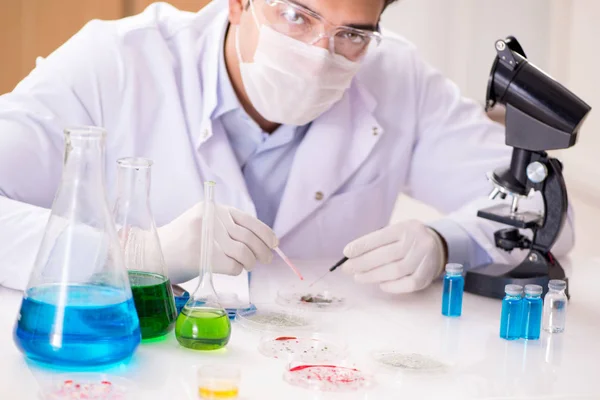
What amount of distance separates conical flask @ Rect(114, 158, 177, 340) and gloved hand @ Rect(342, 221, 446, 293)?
0.52m

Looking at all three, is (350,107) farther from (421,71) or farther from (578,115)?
(578,115)

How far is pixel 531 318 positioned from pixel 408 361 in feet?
0.96

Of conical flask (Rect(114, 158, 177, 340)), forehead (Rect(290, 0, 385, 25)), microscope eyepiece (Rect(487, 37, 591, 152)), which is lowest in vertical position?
conical flask (Rect(114, 158, 177, 340))

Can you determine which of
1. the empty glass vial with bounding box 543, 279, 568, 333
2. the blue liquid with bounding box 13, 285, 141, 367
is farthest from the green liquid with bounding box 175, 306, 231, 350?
the empty glass vial with bounding box 543, 279, 568, 333

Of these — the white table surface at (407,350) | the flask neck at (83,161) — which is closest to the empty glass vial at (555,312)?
the white table surface at (407,350)

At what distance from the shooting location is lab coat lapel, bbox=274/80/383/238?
2182mm

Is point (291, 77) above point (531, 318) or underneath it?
above

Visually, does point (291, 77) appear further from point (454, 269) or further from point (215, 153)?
point (454, 269)

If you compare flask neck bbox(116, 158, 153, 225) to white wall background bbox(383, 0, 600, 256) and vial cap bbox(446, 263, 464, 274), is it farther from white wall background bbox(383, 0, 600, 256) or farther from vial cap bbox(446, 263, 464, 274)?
white wall background bbox(383, 0, 600, 256)

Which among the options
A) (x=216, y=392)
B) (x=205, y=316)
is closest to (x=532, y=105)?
(x=205, y=316)

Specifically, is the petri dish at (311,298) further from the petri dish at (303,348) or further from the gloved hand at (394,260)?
the petri dish at (303,348)

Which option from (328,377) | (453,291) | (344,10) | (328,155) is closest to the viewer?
(328,377)

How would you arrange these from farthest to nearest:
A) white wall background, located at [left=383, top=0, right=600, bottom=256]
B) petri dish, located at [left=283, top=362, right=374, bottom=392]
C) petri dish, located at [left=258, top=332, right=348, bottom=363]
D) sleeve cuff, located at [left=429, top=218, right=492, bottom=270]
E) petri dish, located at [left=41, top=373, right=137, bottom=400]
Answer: white wall background, located at [left=383, top=0, right=600, bottom=256] < sleeve cuff, located at [left=429, top=218, right=492, bottom=270] < petri dish, located at [left=258, top=332, right=348, bottom=363] < petri dish, located at [left=283, top=362, right=374, bottom=392] < petri dish, located at [left=41, top=373, right=137, bottom=400]

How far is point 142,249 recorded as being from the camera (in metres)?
1.34
